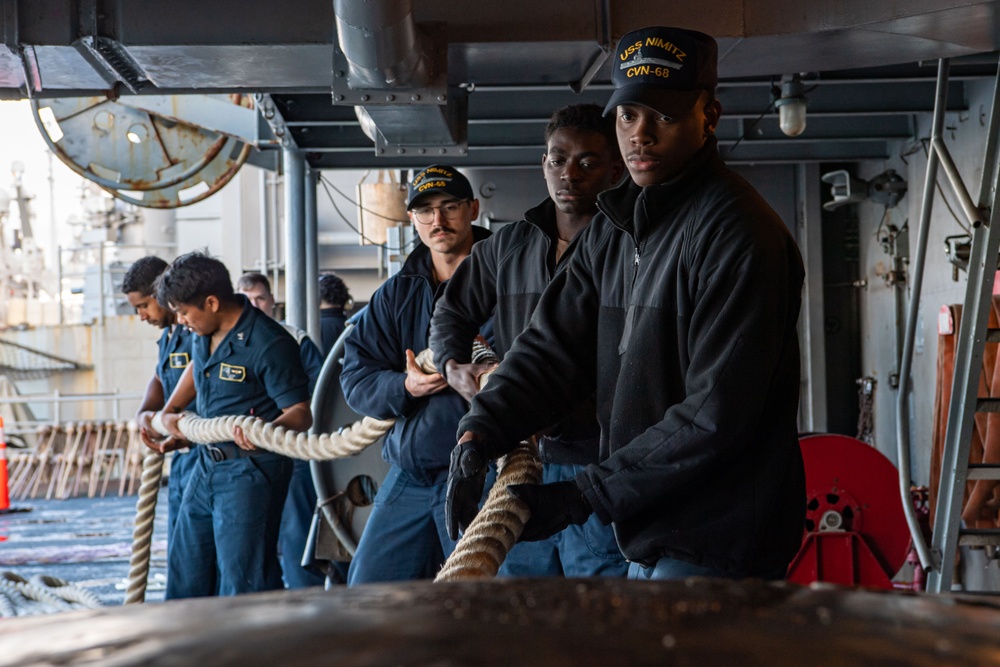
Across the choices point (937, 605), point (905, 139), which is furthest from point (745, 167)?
point (937, 605)

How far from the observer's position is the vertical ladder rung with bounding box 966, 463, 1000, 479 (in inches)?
169

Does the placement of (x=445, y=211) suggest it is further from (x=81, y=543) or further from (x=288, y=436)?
(x=81, y=543)

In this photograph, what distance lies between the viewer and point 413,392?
3.78 meters

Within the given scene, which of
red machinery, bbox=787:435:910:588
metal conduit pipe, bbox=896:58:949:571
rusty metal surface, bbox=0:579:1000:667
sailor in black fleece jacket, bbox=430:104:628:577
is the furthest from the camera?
red machinery, bbox=787:435:910:588

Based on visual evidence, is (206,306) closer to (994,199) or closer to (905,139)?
(994,199)

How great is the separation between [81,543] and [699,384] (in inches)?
375

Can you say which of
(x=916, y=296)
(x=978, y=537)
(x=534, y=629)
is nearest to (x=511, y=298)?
(x=916, y=296)

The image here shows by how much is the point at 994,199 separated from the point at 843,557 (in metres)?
1.89

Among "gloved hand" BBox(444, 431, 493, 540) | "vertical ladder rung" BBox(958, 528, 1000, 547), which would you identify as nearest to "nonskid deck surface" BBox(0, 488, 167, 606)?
"vertical ladder rung" BBox(958, 528, 1000, 547)

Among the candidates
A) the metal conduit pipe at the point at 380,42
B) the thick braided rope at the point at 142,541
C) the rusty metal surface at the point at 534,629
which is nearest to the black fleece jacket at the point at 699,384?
the rusty metal surface at the point at 534,629

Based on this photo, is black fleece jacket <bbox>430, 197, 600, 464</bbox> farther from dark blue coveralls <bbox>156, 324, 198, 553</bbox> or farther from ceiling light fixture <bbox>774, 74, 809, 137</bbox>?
ceiling light fixture <bbox>774, 74, 809, 137</bbox>

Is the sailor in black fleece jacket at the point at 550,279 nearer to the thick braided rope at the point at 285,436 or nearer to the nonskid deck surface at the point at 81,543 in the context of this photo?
the thick braided rope at the point at 285,436

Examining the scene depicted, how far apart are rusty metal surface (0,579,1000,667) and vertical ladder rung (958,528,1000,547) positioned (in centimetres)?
378

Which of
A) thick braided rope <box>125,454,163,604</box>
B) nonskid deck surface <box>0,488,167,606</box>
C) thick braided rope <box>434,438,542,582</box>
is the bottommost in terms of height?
nonskid deck surface <box>0,488,167,606</box>
